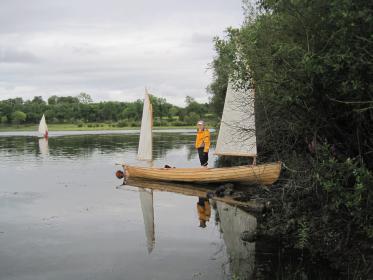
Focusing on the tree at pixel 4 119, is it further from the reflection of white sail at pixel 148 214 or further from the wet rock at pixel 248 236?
the wet rock at pixel 248 236

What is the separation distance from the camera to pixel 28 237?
571 inches

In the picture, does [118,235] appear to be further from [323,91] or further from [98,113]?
[98,113]

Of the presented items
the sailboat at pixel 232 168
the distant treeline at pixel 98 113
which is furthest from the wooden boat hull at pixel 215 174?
the distant treeline at pixel 98 113

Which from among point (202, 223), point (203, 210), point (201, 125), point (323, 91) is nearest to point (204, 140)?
point (201, 125)

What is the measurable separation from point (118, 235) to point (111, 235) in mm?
232

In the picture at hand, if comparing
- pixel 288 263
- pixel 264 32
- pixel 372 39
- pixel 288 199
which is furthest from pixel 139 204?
pixel 372 39

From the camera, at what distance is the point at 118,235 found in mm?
14633

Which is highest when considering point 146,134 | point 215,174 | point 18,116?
point 18,116

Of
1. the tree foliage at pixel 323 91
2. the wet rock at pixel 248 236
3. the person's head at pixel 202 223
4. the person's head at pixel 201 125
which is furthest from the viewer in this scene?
the person's head at pixel 201 125

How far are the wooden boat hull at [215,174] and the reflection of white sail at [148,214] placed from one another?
1.65m

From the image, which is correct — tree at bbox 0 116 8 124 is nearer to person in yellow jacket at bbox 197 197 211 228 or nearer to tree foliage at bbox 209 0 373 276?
person in yellow jacket at bbox 197 197 211 228

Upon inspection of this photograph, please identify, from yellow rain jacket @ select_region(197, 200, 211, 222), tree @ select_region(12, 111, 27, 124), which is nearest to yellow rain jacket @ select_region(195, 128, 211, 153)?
yellow rain jacket @ select_region(197, 200, 211, 222)

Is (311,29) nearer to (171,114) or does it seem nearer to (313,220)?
(313,220)

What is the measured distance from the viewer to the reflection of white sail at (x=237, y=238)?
11.0 metres
